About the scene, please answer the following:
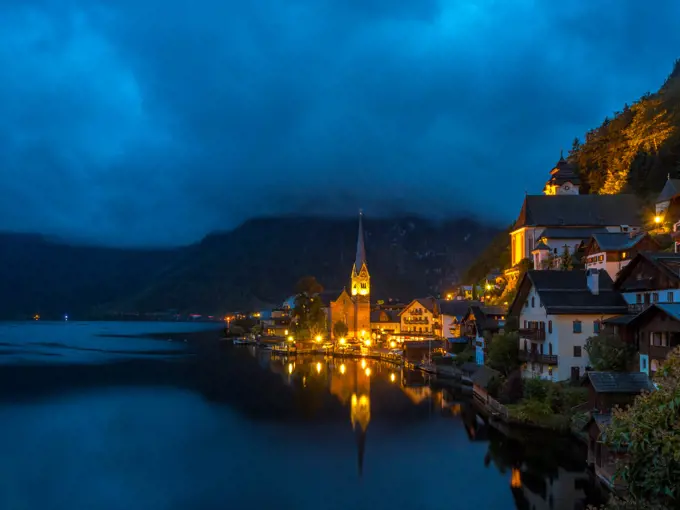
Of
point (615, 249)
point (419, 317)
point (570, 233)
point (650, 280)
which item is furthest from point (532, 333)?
point (419, 317)

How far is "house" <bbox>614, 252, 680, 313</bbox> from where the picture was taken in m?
34.6

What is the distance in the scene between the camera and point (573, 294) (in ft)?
131

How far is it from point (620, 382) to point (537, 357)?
42.5 feet

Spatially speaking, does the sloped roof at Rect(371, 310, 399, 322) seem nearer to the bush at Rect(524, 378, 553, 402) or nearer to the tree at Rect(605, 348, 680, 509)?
the bush at Rect(524, 378, 553, 402)

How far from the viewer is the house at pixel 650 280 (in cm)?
3456

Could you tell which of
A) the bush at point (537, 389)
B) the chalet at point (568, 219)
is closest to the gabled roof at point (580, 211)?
the chalet at point (568, 219)

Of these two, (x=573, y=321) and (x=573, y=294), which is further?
(x=573, y=294)

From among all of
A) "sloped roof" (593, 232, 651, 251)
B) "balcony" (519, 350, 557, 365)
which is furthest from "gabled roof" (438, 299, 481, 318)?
"balcony" (519, 350, 557, 365)

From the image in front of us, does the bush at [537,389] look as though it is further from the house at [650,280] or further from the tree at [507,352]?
the house at [650,280]

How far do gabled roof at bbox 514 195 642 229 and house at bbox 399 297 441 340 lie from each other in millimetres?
31120

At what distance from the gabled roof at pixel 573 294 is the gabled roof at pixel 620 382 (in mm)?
10776

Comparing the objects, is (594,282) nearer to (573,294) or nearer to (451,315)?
(573,294)

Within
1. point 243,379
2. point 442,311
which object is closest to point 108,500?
point 243,379

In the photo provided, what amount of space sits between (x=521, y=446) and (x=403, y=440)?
310 inches
